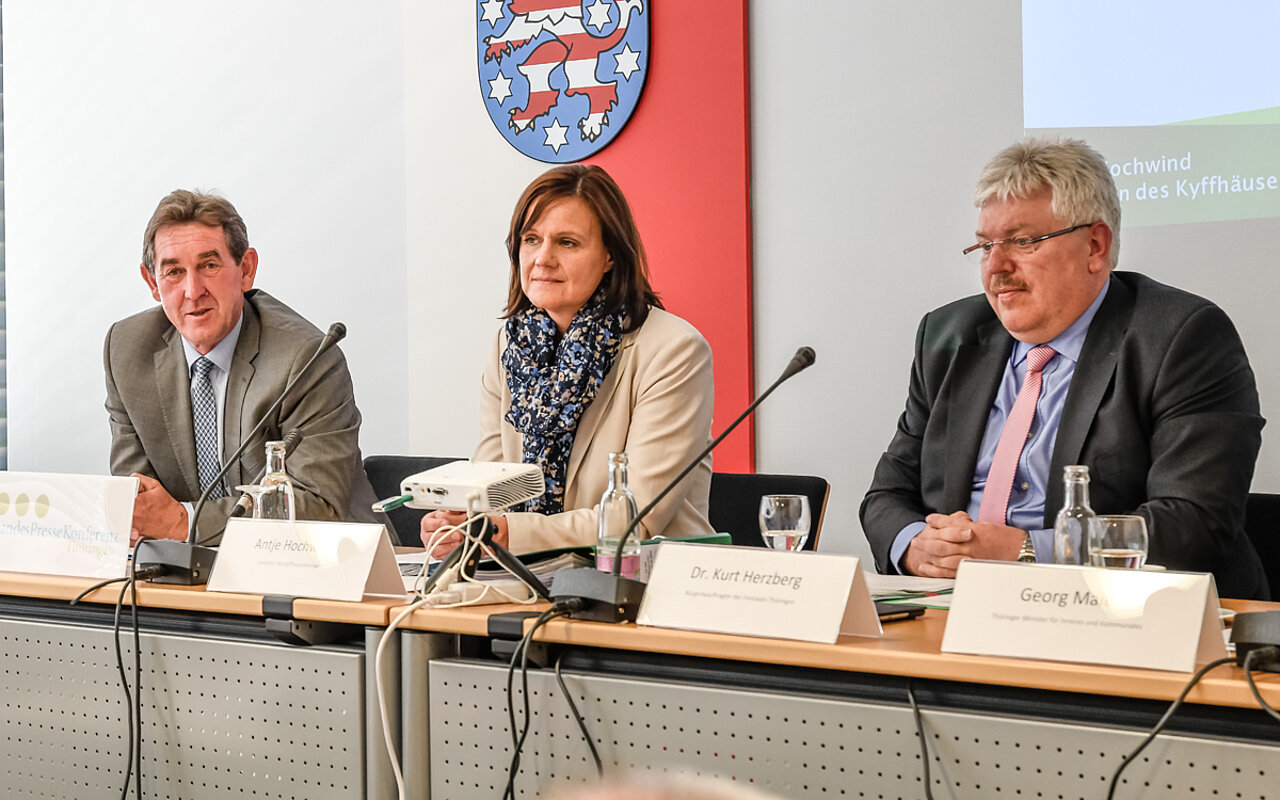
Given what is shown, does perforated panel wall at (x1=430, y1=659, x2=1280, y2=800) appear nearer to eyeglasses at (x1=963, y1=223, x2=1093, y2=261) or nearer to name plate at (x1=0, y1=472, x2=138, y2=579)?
name plate at (x1=0, y1=472, x2=138, y2=579)

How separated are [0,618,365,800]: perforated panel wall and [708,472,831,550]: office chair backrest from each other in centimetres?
126

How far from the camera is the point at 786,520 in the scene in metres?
1.83

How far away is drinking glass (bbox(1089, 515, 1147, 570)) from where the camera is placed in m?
1.48

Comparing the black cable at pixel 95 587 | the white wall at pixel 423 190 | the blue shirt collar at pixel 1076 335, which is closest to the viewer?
the black cable at pixel 95 587

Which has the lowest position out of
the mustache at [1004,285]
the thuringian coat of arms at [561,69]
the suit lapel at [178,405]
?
the suit lapel at [178,405]

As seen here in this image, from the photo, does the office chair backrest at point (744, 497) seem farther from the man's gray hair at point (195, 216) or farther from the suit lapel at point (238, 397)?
the man's gray hair at point (195, 216)

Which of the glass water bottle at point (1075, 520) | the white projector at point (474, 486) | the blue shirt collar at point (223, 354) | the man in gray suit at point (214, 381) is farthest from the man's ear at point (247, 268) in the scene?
the glass water bottle at point (1075, 520)

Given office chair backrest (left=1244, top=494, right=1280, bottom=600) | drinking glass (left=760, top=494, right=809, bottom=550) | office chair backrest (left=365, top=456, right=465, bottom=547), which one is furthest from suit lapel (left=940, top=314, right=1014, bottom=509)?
office chair backrest (left=365, top=456, right=465, bottom=547)

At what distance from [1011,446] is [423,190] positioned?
2.27m

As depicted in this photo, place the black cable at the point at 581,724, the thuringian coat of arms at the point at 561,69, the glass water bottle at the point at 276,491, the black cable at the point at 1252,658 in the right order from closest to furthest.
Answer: the black cable at the point at 1252,658, the black cable at the point at 581,724, the glass water bottle at the point at 276,491, the thuringian coat of arms at the point at 561,69

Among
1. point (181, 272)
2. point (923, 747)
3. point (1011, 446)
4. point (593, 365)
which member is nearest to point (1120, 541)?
point (923, 747)

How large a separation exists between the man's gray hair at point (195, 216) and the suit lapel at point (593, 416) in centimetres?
87

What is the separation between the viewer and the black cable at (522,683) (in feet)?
4.85

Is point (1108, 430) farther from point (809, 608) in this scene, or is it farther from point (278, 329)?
point (278, 329)
